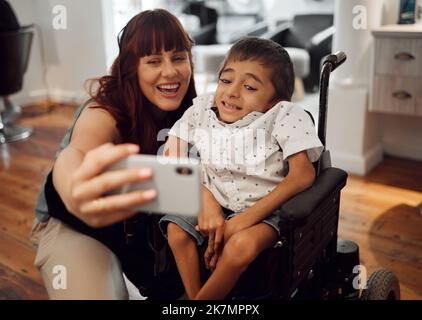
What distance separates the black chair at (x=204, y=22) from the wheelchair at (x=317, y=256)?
4.82 m

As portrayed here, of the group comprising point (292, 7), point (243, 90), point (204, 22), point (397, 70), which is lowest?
point (397, 70)

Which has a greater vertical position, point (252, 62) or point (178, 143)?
point (252, 62)

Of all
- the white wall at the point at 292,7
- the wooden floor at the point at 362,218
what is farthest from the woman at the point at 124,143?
the white wall at the point at 292,7

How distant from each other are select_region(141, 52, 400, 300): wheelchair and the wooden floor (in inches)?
18.9

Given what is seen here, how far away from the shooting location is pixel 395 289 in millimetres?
1682

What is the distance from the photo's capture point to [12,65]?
155 inches

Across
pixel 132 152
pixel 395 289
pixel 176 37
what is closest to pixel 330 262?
pixel 395 289

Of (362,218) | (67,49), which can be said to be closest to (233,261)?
(362,218)

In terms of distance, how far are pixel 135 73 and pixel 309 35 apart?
4556 mm

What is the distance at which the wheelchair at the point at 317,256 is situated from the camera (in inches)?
46.5

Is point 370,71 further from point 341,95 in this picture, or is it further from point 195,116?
point 195,116

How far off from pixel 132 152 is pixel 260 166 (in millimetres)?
666

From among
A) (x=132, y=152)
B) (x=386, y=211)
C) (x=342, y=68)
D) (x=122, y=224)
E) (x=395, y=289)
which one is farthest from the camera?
(x=342, y=68)

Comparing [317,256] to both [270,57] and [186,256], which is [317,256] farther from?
[270,57]
